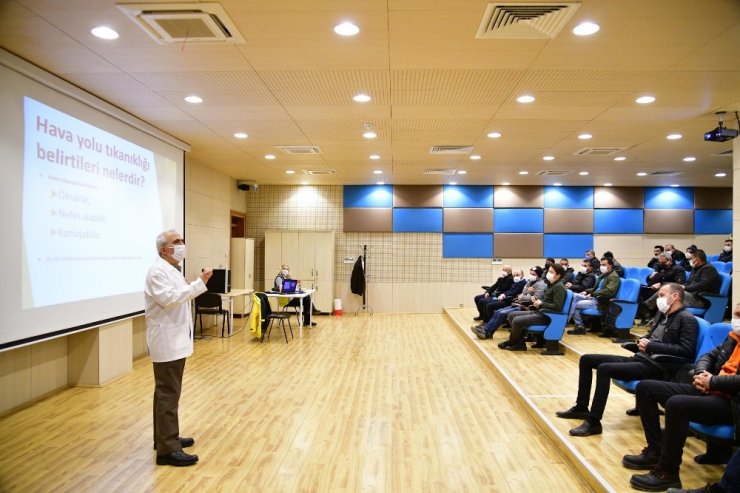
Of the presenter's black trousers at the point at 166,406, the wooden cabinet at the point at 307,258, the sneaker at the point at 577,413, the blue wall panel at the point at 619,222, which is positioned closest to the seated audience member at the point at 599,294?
the sneaker at the point at 577,413

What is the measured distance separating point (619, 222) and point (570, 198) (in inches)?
54.1

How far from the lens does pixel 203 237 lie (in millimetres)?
9586

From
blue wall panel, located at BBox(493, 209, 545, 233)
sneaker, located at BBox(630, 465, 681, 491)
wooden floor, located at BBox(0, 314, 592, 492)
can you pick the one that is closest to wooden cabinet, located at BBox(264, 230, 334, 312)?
blue wall panel, located at BBox(493, 209, 545, 233)

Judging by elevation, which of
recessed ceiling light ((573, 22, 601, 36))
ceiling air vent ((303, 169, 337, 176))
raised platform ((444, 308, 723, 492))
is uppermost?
recessed ceiling light ((573, 22, 601, 36))

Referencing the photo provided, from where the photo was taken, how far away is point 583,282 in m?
8.68

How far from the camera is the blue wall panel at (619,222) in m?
12.2

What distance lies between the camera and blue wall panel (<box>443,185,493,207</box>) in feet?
40.8

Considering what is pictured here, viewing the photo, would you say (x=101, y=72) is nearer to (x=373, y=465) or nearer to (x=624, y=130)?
(x=373, y=465)

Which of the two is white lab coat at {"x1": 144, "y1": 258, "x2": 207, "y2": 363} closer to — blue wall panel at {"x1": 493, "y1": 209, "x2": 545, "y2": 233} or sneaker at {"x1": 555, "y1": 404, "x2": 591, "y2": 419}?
sneaker at {"x1": 555, "y1": 404, "x2": 591, "y2": 419}

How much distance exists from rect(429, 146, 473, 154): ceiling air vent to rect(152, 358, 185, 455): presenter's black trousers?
18.8ft

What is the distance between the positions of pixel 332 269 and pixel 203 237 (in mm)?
3415

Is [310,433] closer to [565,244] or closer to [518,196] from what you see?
[518,196]

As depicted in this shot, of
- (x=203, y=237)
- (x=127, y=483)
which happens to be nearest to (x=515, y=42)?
(x=127, y=483)

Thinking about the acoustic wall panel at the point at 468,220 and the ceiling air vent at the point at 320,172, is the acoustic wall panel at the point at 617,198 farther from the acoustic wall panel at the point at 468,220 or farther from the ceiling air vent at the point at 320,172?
the ceiling air vent at the point at 320,172
